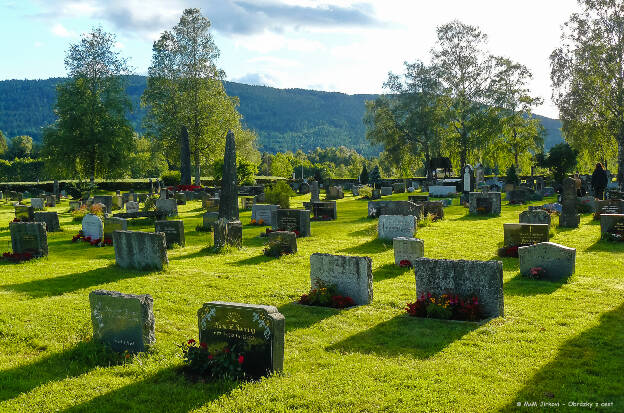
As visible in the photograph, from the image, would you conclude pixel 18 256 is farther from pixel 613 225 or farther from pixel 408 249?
pixel 613 225

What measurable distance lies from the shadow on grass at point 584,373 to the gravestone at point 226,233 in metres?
11.6

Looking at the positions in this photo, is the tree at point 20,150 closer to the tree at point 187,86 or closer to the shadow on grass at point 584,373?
the tree at point 187,86

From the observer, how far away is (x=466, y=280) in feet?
A: 30.8

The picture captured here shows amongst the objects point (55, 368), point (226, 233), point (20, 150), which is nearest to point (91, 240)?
point (226, 233)

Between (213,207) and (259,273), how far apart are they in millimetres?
18481

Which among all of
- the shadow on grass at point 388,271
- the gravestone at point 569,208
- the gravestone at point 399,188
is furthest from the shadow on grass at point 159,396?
the gravestone at point 399,188

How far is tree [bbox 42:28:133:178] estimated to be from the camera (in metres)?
48.0

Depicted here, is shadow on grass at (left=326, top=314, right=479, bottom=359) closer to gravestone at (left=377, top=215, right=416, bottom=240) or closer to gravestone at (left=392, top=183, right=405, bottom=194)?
gravestone at (left=377, top=215, right=416, bottom=240)

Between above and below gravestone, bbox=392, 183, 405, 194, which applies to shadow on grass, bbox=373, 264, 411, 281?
below

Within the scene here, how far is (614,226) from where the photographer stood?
16.9 meters

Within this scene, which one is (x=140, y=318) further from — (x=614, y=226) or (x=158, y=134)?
(x=158, y=134)

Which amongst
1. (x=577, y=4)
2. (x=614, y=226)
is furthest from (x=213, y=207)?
(x=577, y=4)

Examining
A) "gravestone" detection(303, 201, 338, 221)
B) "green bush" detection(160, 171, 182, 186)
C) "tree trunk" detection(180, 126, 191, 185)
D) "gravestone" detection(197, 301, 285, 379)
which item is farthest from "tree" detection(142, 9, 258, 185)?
"gravestone" detection(197, 301, 285, 379)

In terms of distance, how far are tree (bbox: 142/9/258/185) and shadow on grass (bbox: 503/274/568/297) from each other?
4556cm
